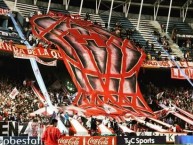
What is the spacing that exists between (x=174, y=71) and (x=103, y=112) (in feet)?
36.0

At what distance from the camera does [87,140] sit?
1147 inches

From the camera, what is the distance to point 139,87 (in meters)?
47.8

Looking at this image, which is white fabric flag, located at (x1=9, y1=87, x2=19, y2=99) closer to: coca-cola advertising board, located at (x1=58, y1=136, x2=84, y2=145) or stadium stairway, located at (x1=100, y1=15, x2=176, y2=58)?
coca-cola advertising board, located at (x1=58, y1=136, x2=84, y2=145)

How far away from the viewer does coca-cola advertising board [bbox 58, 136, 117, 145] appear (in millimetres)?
28641

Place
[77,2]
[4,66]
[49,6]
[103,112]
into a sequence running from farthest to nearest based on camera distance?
[77,2], [49,6], [4,66], [103,112]

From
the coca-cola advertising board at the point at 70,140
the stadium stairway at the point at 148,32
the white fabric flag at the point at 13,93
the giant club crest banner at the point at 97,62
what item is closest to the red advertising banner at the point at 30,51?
the giant club crest banner at the point at 97,62

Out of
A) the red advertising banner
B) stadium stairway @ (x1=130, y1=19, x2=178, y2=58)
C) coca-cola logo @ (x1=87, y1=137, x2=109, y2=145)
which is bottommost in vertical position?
coca-cola logo @ (x1=87, y1=137, x2=109, y2=145)

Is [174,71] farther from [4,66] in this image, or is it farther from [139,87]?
[4,66]

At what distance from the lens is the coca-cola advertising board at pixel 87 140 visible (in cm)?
2864

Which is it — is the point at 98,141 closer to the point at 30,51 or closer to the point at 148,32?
the point at 30,51

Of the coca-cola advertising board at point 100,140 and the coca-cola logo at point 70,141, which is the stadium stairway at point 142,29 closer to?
the coca-cola advertising board at point 100,140

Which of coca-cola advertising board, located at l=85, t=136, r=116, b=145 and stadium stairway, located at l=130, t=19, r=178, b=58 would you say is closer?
coca-cola advertising board, located at l=85, t=136, r=116, b=145

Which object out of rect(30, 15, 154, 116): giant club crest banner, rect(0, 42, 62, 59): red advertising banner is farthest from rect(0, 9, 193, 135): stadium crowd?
rect(30, 15, 154, 116): giant club crest banner

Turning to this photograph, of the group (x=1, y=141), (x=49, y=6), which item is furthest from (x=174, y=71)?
(x=1, y=141)
